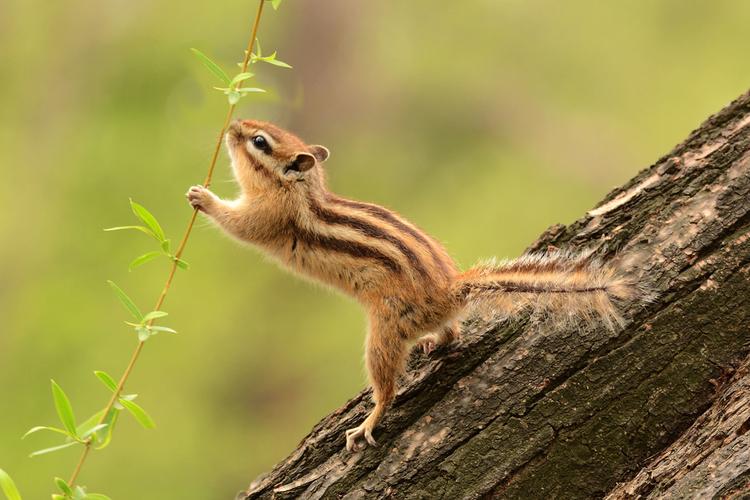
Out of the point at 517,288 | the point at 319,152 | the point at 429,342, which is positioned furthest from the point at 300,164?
the point at 517,288

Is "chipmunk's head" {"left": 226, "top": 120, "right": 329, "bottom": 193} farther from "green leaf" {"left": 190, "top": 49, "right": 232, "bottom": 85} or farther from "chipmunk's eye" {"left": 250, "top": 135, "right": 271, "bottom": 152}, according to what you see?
"green leaf" {"left": 190, "top": 49, "right": 232, "bottom": 85}

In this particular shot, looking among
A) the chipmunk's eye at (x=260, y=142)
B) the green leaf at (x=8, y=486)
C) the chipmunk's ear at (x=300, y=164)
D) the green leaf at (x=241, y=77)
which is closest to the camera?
the green leaf at (x=8, y=486)

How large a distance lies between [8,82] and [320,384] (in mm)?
3433

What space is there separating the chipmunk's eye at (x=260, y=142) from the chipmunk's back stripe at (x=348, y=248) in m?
0.37

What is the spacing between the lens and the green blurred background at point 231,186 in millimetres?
6773

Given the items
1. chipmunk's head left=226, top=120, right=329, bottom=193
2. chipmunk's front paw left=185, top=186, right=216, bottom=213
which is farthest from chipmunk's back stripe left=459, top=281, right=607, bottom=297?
chipmunk's front paw left=185, top=186, right=216, bottom=213

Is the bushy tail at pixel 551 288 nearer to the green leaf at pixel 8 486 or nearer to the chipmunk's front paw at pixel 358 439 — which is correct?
the chipmunk's front paw at pixel 358 439

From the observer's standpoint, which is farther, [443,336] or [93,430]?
[443,336]

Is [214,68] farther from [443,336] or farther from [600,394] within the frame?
[600,394]

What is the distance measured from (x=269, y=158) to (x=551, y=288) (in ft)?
3.68

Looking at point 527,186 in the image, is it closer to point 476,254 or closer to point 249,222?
point 476,254

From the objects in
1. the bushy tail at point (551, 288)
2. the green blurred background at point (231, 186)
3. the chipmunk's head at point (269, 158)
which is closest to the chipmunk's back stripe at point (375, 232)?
the bushy tail at point (551, 288)

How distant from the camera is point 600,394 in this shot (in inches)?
92.3

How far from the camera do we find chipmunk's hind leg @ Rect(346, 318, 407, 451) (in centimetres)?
246
